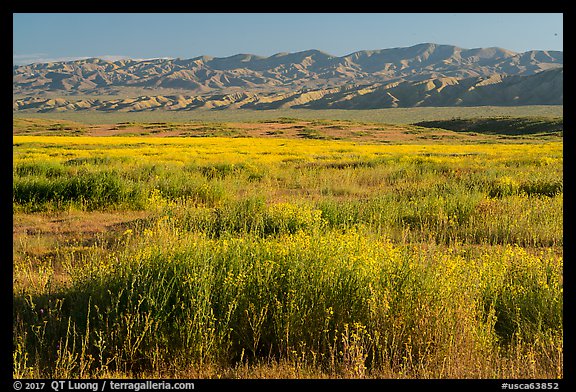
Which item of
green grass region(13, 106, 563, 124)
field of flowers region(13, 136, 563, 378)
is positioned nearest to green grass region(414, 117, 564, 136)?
green grass region(13, 106, 563, 124)

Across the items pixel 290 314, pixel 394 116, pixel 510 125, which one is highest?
pixel 394 116

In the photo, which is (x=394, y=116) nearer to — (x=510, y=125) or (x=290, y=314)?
(x=510, y=125)

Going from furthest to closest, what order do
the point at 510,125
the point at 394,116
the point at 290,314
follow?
1. the point at 394,116
2. the point at 510,125
3. the point at 290,314

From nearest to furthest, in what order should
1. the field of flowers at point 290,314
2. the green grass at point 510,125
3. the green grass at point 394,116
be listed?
the field of flowers at point 290,314 < the green grass at point 510,125 < the green grass at point 394,116

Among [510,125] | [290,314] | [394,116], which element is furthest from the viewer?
[394,116]

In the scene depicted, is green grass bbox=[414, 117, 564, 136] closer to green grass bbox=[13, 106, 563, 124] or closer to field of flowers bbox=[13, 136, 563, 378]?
green grass bbox=[13, 106, 563, 124]

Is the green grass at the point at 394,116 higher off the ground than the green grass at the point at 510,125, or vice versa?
the green grass at the point at 394,116

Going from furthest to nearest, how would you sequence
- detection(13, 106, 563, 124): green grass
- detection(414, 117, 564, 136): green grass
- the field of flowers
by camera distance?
detection(13, 106, 563, 124): green grass
detection(414, 117, 564, 136): green grass
the field of flowers

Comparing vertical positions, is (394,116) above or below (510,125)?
above

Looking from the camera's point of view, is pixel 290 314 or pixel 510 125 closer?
pixel 290 314

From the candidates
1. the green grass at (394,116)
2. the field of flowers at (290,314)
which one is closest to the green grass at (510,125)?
the green grass at (394,116)

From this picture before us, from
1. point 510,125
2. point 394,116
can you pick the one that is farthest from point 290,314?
point 394,116

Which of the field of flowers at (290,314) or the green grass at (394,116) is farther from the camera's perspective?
the green grass at (394,116)

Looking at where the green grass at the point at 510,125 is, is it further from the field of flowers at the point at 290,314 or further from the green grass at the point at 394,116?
the field of flowers at the point at 290,314
